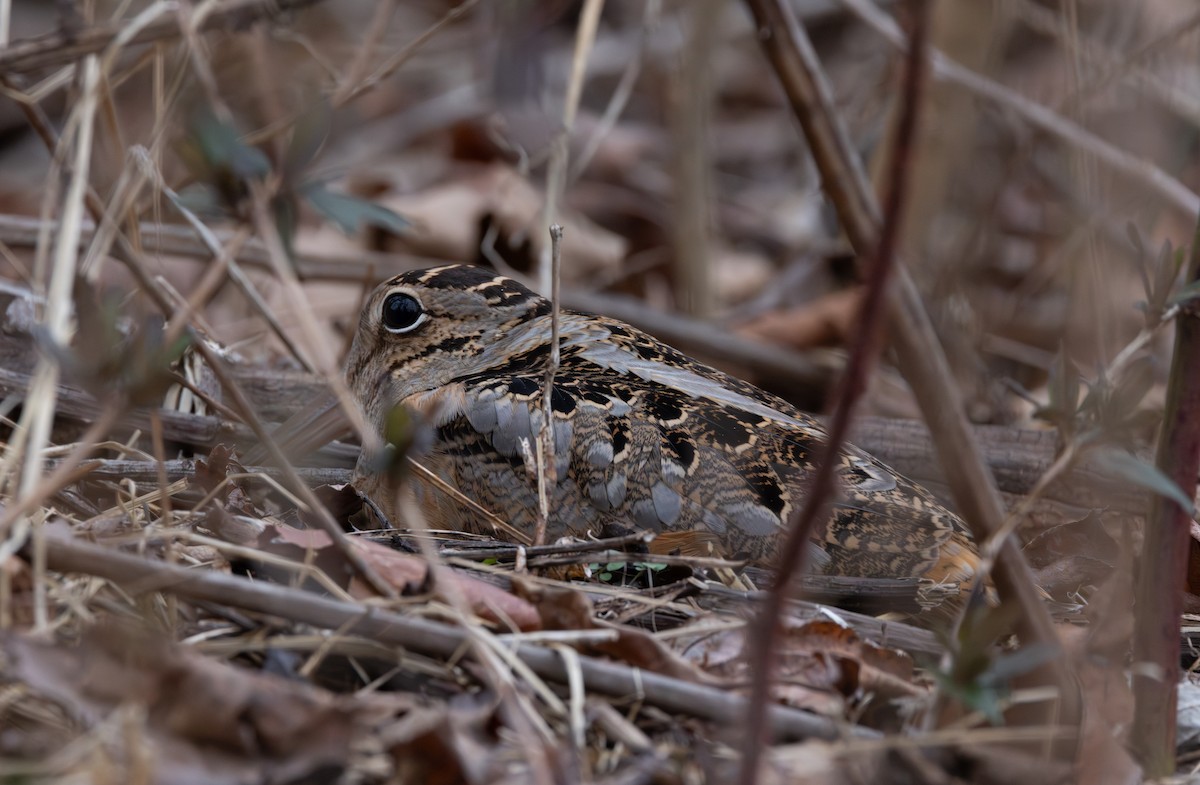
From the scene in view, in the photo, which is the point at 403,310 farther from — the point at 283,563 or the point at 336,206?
the point at 283,563

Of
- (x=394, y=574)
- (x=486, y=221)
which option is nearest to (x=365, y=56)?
(x=486, y=221)

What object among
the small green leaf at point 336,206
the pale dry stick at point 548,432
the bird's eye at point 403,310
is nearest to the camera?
the small green leaf at point 336,206

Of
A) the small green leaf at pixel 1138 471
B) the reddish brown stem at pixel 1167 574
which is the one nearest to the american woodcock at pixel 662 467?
the reddish brown stem at pixel 1167 574

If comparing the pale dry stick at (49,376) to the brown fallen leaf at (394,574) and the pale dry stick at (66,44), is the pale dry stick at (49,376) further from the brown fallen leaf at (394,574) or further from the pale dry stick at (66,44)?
the brown fallen leaf at (394,574)

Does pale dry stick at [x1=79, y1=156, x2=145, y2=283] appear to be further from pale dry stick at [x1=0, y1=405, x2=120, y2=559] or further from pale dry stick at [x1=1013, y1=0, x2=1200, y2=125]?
pale dry stick at [x1=1013, y1=0, x2=1200, y2=125]

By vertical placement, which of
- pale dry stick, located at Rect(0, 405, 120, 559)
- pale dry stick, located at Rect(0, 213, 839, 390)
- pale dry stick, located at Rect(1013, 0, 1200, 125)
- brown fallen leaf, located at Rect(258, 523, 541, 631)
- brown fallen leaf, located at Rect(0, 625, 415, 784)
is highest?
pale dry stick, located at Rect(1013, 0, 1200, 125)

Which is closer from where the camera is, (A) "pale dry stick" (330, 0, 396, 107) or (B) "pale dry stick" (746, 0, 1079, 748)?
(B) "pale dry stick" (746, 0, 1079, 748)

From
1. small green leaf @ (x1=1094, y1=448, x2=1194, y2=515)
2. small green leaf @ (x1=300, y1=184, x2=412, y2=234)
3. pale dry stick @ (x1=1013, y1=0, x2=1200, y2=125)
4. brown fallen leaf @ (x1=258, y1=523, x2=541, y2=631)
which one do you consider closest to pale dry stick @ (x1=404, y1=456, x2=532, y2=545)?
brown fallen leaf @ (x1=258, y1=523, x2=541, y2=631)
